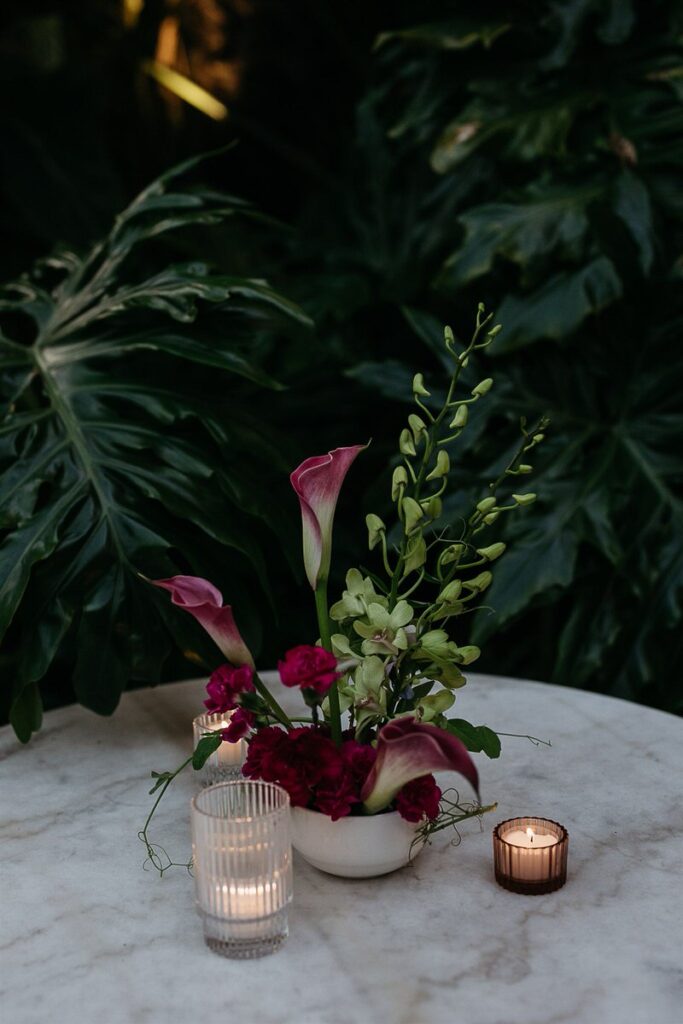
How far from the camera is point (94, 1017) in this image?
27.8 inches

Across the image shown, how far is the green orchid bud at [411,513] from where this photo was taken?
82 centimetres

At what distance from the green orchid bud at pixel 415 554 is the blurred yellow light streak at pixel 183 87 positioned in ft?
7.17

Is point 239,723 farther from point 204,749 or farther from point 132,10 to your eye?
point 132,10

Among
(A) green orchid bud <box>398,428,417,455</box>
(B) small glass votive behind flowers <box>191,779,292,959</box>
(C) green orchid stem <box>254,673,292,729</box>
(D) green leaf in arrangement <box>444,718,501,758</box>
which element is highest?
(A) green orchid bud <box>398,428,417,455</box>

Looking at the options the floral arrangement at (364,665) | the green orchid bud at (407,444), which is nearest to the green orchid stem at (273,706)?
the floral arrangement at (364,665)

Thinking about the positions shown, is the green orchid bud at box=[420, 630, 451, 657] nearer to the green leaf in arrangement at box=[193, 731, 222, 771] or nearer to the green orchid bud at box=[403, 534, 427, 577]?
the green orchid bud at box=[403, 534, 427, 577]

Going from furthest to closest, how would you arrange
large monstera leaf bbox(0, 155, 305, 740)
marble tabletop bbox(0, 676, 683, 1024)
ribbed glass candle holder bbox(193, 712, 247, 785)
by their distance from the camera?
large monstera leaf bbox(0, 155, 305, 740), ribbed glass candle holder bbox(193, 712, 247, 785), marble tabletop bbox(0, 676, 683, 1024)

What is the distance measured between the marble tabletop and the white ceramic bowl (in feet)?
0.07

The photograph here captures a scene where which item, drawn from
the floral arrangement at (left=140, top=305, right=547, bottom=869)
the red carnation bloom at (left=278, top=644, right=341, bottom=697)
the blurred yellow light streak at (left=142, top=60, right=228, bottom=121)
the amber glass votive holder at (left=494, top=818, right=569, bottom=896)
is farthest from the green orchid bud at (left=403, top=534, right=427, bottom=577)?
the blurred yellow light streak at (left=142, top=60, right=228, bottom=121)

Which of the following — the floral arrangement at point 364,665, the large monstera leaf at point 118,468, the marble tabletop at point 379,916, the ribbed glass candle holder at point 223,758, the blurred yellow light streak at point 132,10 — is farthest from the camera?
the blurred yellow light streak at point 132,10

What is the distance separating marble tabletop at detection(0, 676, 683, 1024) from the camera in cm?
72

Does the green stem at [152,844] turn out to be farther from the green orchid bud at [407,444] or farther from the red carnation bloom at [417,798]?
the green orchid bud at [407,444]

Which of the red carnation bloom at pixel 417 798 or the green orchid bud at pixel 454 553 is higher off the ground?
the green orchid bud at pixel 454 553

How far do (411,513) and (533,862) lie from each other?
10.9 inches
